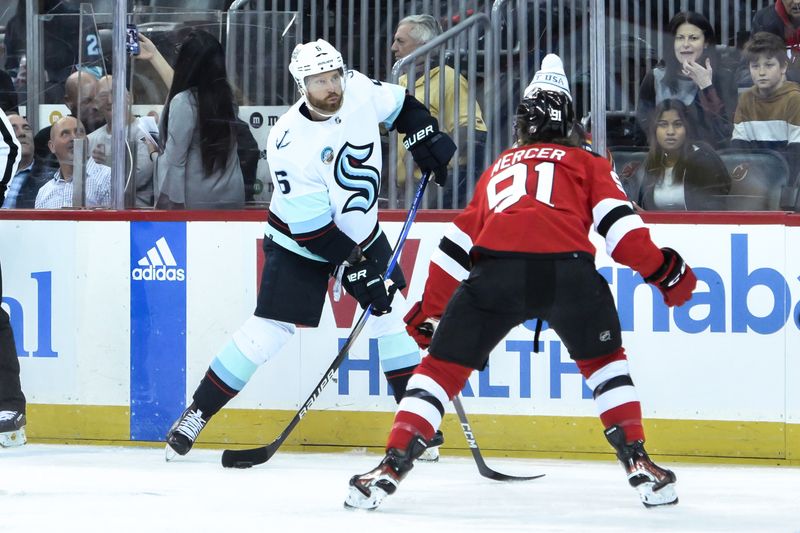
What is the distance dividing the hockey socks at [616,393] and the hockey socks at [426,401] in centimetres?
35

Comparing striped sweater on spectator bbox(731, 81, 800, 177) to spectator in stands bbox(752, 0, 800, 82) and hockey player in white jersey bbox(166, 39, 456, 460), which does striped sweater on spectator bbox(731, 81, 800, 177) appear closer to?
spectator in stands bbox(752, 0, 800, 82)

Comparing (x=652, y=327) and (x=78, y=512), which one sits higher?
(x=652, y=327)

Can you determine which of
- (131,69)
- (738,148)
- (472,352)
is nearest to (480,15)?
(738,148)

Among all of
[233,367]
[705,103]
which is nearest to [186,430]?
[233,367]

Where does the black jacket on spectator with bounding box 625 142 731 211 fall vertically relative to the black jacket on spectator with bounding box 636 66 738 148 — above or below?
below

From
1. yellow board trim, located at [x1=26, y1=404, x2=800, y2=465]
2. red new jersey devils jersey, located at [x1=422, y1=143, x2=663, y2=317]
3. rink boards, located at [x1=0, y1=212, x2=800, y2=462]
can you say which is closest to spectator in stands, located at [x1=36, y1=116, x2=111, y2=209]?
rink boards, located at [x1=0, y1=212, x2=800, y2=462]

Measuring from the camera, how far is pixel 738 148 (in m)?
4.55

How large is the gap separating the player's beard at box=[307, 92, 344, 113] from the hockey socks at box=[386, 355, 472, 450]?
1.08 metres

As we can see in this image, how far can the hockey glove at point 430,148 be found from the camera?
445cm

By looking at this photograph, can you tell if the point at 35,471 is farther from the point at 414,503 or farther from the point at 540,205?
the point at 540,205

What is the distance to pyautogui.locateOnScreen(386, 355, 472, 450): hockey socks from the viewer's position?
3.54 m

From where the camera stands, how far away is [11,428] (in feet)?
15.6

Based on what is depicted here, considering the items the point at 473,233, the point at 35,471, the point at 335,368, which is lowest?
the point at 35,471

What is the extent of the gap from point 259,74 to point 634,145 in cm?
131
